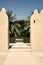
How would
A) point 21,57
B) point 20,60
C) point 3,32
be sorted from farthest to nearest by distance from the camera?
1. point 3,32
2. point 21,57
3. point 20,60

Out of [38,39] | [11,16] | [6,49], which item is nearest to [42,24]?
[38,39]

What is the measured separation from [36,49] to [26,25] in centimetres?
1788

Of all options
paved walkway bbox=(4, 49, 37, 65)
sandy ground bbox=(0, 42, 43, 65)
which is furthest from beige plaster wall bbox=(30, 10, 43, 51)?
paved walkway bbox=(4, 49, 37, 65)

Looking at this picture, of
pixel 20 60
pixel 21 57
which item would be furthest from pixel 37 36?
pixel 20 60

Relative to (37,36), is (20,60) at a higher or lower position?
lower

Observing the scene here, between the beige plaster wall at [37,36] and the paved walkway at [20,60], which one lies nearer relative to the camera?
the paved walkway at [20,60]

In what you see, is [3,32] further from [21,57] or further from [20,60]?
[20,60]

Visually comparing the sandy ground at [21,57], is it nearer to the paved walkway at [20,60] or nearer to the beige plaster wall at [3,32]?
the paved walkway at [20,60]

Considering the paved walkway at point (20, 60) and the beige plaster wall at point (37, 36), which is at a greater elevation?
the beige plaster wall at point (37, 36)

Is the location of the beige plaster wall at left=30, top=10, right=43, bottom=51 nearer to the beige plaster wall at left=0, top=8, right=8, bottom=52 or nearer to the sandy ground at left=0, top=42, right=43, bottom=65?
the sandy ground at left=0, top=42, right=43, bottom=65

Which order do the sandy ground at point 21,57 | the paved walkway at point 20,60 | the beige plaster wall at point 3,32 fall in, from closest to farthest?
the paved walkway at point 20,60
the sandy ground at point 21,57
the beige plaster wall at point 3,32

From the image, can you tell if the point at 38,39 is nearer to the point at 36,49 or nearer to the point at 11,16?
the point at 36,49

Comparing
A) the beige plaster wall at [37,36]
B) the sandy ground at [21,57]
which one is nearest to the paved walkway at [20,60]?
the sandy ground at [21,57]

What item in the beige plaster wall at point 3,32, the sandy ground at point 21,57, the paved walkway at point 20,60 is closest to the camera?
the paved walkway at point 20,60
